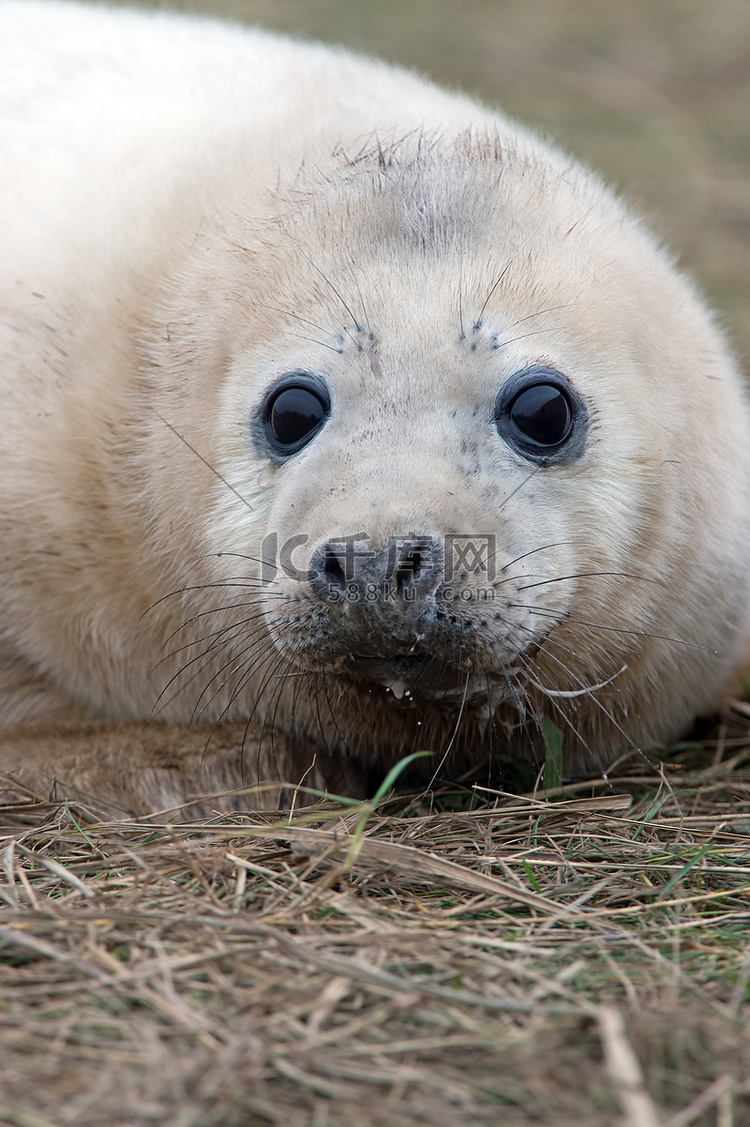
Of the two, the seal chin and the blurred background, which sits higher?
the blurred background

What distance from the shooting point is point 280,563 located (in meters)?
2.54

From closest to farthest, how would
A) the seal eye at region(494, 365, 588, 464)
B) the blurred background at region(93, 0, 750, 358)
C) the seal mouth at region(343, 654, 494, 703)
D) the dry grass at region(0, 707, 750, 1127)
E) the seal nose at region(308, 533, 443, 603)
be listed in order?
the dry grass at region(0, 707, 750, 1127), the seal nose at region(308, 533, 443, 603), the seal mouth at region(343, 654, 494, 703), the seal eye at region(494, 365, 588, 464), the blurred background at region(93, 0, 750, 358)

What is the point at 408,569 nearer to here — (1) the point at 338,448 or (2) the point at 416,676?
(2) the point at 416,676

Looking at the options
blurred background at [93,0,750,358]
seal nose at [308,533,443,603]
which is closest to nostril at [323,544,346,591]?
seal nose at [308,533,443,603]

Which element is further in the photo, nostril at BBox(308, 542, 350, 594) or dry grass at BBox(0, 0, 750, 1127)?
nostril at BBox(308, 542, 350, 594)

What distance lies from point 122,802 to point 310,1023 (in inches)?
50.1

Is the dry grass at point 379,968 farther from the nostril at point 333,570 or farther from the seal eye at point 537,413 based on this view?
the seal eye at point 537,413

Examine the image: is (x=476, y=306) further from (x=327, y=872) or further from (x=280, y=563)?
(x=327, y=872)

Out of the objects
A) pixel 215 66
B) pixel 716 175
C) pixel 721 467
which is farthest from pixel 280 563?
pixel 716 175

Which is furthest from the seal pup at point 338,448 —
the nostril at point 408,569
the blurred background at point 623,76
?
the blurred background at point 623,76

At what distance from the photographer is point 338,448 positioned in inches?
101

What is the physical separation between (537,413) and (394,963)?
1.17m

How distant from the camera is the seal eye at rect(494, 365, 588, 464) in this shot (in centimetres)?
266

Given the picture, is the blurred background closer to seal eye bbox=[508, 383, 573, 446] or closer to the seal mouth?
seal eye bbox=[508, 383, 573, 446]
